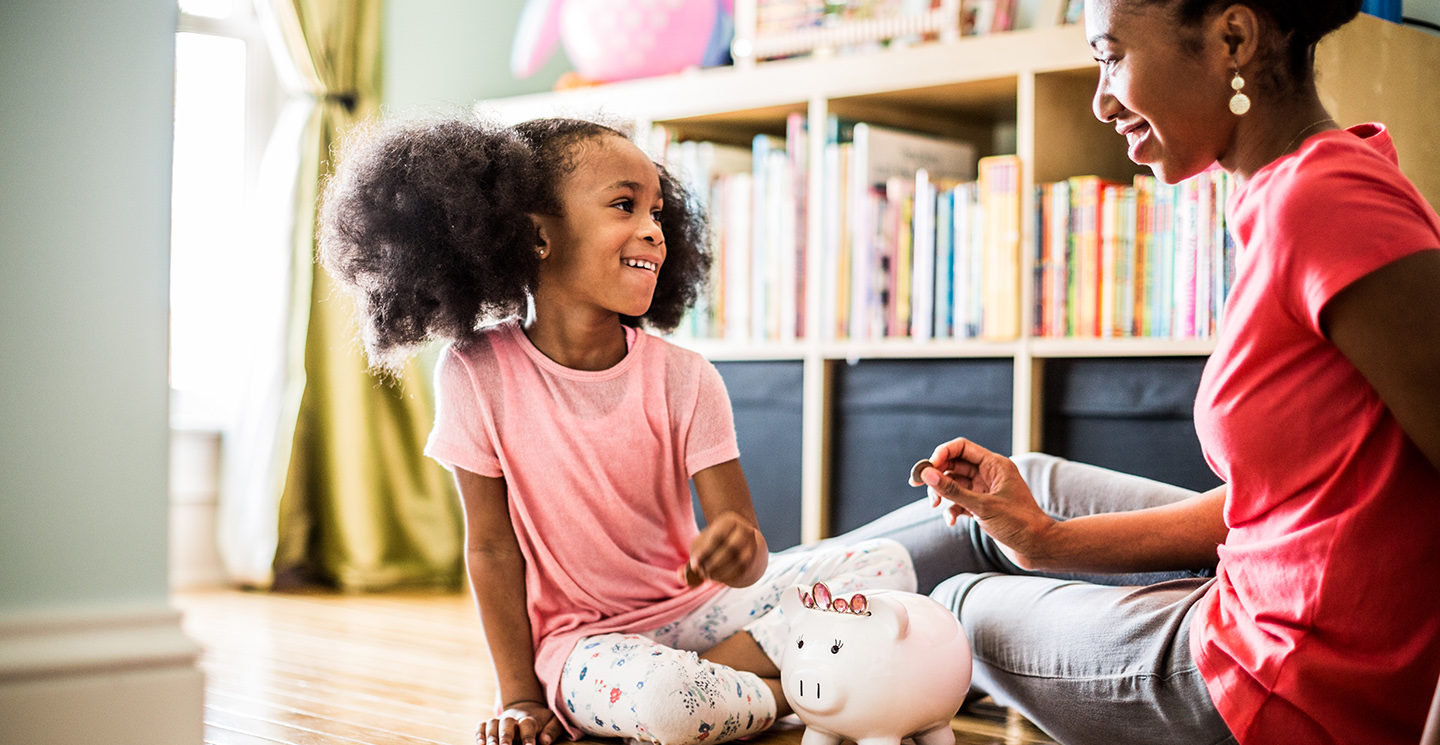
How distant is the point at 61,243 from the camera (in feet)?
2.91

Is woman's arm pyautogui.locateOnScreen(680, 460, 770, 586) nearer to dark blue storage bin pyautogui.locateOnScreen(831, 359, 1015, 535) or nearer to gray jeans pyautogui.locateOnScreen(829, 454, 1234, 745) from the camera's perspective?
gray jeans pyautogui.locateOnScreen(829, 454, 1234, 745)

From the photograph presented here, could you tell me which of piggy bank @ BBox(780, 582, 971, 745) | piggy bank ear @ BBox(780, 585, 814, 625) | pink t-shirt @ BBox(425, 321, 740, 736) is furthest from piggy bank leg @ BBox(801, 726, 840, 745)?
pink t-shirt @ BBox(425, 321, 740, 736)

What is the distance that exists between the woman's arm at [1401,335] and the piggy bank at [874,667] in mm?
525

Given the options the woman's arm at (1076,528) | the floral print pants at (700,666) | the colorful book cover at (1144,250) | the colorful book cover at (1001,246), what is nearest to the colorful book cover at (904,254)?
the colorful book cover at (1001,246)

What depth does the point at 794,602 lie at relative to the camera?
1.30m

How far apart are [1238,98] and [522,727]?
0.91 m

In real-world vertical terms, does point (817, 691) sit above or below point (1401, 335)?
below

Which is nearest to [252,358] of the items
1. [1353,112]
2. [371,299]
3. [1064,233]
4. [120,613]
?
[371,299]

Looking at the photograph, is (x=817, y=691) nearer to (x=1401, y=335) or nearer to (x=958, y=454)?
(x=958, y=454)

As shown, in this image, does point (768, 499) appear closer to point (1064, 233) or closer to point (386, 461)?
point (1064, 233)

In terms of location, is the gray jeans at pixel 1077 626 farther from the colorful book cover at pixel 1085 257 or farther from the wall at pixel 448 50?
the wall at pixel 448 50

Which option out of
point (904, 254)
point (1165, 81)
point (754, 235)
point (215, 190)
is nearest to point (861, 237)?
point (904, 254)

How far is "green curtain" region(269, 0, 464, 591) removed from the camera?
272 cm

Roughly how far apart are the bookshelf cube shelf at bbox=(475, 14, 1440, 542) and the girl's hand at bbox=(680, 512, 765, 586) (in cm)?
65
